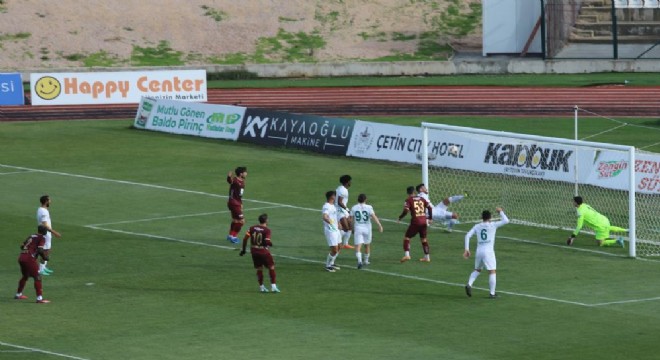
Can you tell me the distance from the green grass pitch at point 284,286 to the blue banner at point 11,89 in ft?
45.5

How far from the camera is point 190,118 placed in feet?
181

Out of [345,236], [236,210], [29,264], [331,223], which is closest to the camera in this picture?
[29,264]

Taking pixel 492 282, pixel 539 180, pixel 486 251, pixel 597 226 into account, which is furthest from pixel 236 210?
pixel 539 180

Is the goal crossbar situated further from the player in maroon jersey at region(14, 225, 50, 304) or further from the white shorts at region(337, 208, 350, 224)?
the player in maroon jersey at region(14, 225, 50, 304)

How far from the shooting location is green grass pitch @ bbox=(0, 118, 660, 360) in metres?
24.8

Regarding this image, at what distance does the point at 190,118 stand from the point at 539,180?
62.2 ft

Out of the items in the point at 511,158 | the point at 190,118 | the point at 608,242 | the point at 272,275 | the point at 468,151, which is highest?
the point at 190,118

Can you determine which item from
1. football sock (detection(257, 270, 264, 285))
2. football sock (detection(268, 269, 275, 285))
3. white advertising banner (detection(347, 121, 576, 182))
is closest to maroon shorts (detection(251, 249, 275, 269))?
football sock (detection(268, 269, 275, 285))

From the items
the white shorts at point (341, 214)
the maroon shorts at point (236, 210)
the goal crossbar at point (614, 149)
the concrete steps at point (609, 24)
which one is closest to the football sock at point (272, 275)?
the white shorts at point (341, 214)

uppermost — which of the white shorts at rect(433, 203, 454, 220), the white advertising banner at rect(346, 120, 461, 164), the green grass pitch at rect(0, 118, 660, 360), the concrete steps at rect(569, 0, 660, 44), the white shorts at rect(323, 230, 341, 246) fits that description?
the concrete steps at rect(569, 0, 660, 44)

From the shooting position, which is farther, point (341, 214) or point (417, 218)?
point (341, 214)

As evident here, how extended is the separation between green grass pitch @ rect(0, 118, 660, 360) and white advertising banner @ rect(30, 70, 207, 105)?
12.1m

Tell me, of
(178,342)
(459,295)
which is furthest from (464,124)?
(178,342)

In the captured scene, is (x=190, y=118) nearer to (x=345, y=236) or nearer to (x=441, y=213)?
(x=441, y=213)
